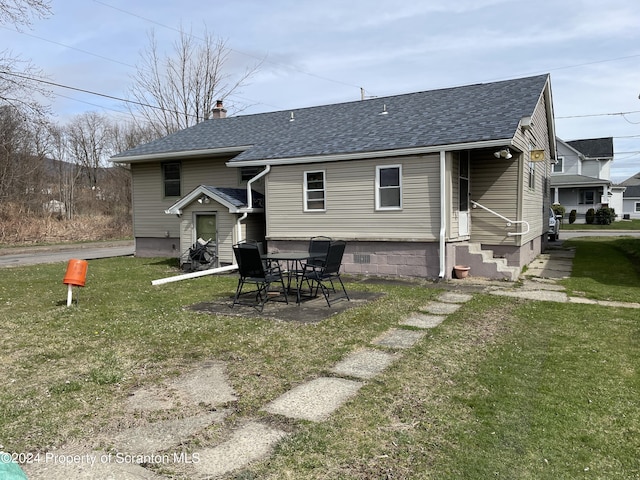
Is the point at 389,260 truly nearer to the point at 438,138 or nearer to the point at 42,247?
the point at 438,138

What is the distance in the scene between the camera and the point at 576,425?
3.78 meters

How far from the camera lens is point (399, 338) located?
6.46 metres

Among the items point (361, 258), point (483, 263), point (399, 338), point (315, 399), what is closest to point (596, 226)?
point (483, 263)

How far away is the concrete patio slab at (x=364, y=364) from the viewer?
16.6 ft

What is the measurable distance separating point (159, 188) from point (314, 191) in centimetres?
753

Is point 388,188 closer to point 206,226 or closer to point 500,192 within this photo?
point 500,192

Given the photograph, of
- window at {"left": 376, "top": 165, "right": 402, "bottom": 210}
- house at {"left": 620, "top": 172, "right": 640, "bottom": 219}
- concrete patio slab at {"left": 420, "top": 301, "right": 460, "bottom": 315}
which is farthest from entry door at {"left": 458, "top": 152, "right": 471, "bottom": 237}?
house at {"left": 620, "top": 172, "right": 640, "bottom": 219}

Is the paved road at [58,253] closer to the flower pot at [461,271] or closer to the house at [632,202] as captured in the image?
the flower pot at [461,271]

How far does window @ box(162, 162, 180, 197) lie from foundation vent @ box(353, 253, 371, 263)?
8109mm

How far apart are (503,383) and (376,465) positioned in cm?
208

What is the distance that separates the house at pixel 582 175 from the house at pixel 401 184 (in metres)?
24.6

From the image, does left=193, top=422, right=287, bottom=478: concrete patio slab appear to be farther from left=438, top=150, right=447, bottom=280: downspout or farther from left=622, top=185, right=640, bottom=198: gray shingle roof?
left=622, top=185, right=640, bottom=198: gray shingle roof

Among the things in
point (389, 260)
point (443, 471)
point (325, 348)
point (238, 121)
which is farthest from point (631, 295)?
point (238, 121)

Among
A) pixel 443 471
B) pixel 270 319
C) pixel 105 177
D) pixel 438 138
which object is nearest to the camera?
pixel 443 471
